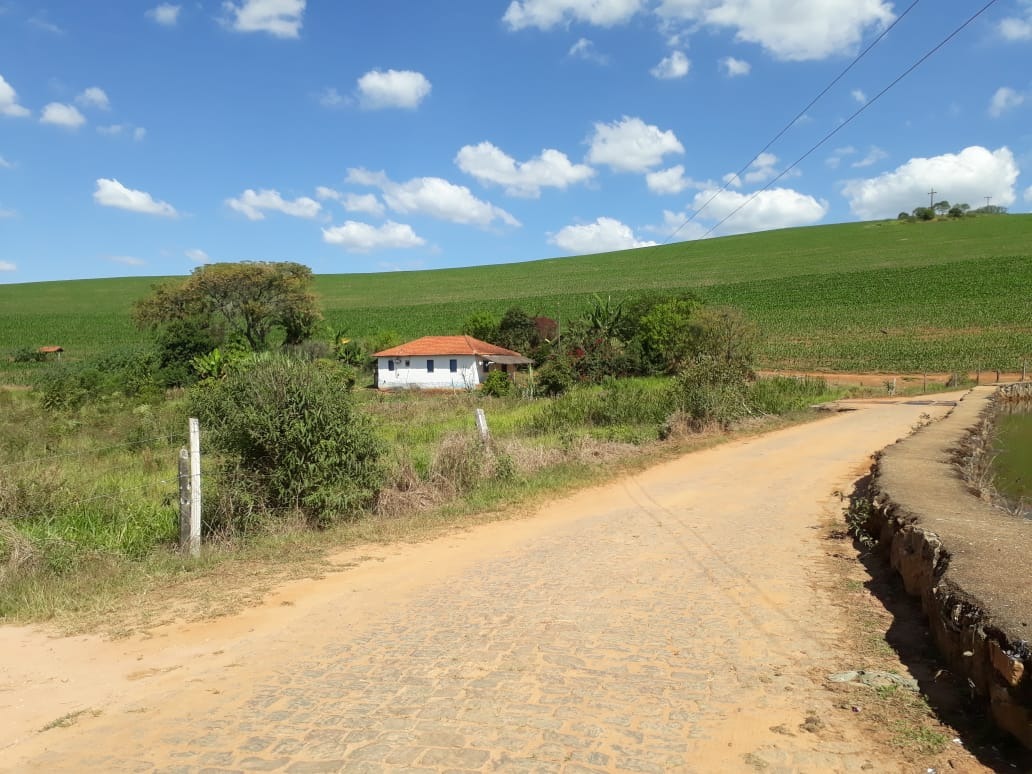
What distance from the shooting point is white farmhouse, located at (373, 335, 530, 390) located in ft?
152

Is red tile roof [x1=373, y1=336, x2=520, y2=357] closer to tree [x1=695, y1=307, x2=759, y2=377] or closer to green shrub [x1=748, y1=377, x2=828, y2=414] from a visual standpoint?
tree [x1=695, y1=307, x2=759, y2=377]

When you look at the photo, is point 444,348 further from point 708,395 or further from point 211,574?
point 211,574

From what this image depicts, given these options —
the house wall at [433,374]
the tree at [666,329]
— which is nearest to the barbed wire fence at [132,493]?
→ the house wall at [433,374]

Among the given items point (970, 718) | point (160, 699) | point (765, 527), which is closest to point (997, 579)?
point (970, 718)

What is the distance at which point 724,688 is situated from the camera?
186 inches

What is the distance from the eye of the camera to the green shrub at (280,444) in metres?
9.77

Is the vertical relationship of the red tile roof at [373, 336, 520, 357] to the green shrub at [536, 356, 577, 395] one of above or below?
above

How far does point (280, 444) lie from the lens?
9.90 meters

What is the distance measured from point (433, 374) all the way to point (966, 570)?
4264cm

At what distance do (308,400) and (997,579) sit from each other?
816cm

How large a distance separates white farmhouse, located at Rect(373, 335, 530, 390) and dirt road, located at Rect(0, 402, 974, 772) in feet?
124

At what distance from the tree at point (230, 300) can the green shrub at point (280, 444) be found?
4082cm

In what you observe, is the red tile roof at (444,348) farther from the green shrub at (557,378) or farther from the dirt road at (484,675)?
the dirt road at (484,675)

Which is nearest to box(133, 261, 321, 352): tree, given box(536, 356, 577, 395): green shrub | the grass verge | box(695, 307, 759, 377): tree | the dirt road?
box(536, 356, 577, 395): green shrub
